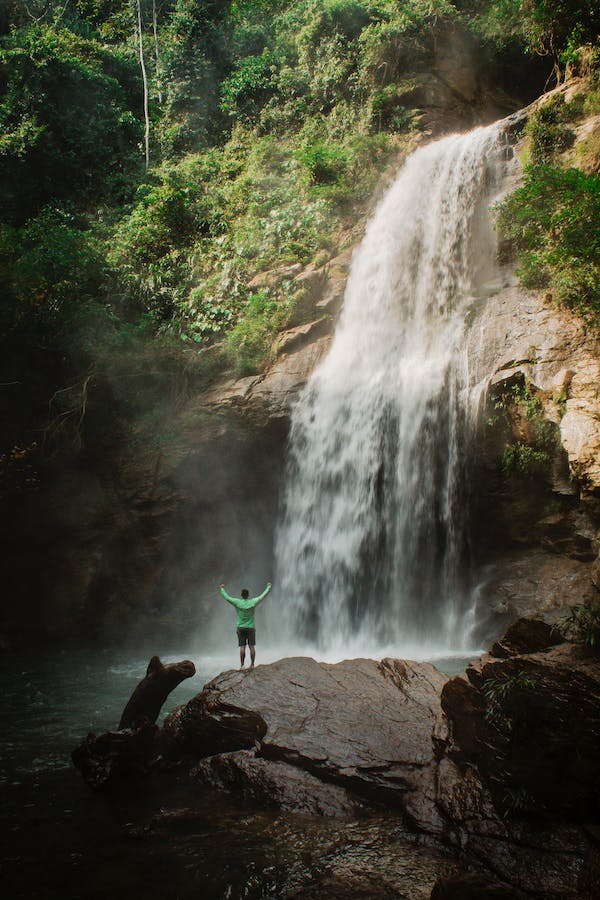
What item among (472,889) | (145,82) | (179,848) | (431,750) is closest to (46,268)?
(145,82)

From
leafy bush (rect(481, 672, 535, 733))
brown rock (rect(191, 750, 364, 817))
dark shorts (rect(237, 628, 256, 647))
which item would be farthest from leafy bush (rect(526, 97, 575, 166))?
brown rock (rect(191, 750, 364, 817))

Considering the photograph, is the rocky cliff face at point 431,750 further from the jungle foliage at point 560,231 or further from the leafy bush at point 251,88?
the leafy bush at point 251,88

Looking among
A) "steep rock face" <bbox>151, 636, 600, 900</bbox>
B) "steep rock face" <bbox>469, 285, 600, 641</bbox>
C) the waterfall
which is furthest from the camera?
the waterfall

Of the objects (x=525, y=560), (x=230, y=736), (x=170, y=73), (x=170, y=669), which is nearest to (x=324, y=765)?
(x=230, y=736)

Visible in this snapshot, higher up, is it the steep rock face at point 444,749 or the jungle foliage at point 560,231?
the jungle foliage at point 560,231

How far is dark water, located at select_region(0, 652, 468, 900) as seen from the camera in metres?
4.20

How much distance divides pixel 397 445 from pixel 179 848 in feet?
29.3

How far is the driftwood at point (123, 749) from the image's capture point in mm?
5859

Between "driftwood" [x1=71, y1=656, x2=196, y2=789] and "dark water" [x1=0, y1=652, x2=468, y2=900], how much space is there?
0.65 feet

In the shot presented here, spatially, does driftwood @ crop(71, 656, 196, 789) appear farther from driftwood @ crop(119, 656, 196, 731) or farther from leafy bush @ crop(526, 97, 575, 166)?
leafy bush @ crop(526, 97, 575, 166)

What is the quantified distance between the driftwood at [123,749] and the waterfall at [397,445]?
571 centimetres

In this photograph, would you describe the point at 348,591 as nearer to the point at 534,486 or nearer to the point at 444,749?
the point at 534,486

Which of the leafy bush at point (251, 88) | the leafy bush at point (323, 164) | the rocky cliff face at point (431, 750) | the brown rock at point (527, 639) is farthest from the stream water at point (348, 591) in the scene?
the leafy bush at point (251, 88)

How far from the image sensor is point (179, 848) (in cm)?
468
